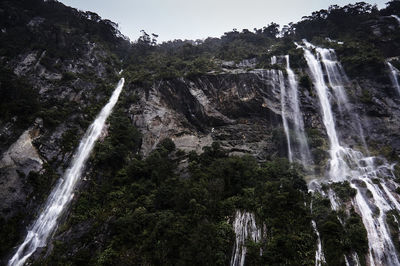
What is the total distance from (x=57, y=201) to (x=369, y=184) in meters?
20.6

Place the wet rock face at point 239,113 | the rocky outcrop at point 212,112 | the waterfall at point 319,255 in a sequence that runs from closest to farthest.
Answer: the waterfall at point 319,255 → the wet rock face at point 239,113 → the rocky outcrop at point 212,112

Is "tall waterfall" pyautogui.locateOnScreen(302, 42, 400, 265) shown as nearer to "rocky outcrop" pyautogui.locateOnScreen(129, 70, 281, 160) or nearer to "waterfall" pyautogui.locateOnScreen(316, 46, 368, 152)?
"waterfall" pyautogui.locateOnScreen(316, 46, 368, 152)

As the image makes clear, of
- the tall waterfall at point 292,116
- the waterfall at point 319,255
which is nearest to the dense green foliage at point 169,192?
the waterfall at point 319,255

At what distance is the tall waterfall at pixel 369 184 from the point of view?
36.3 feet

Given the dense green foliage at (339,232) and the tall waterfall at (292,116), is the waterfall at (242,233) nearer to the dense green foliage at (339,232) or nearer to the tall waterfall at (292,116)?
the dense green foliage at (339,232)

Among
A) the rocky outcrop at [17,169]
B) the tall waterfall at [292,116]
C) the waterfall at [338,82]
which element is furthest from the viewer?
the waterfall at [338,82]

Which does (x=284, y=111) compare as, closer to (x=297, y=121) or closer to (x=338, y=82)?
(x=297, y=121)

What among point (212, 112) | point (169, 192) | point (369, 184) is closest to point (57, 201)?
point (169, 192)

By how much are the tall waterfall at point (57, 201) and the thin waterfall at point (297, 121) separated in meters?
18.4

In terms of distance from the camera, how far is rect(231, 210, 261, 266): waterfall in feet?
37.4

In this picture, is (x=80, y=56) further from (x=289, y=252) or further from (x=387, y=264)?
(x=387, y=264)

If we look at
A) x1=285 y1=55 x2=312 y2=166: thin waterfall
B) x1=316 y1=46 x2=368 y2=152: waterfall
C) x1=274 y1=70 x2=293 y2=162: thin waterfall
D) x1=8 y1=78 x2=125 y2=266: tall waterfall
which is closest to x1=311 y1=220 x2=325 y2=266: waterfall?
x1=285 y1=55 x2=312 y2=166: thin waterfall

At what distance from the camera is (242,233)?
1238 cm

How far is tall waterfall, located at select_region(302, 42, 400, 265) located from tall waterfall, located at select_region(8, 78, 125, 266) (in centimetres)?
1731
